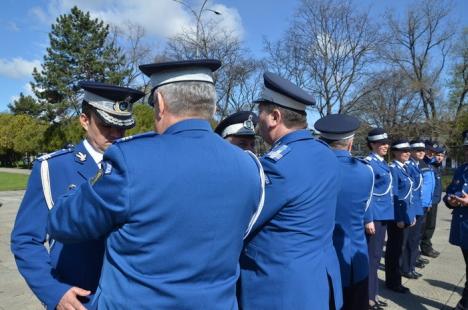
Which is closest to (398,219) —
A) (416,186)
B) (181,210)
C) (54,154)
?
(416,186)

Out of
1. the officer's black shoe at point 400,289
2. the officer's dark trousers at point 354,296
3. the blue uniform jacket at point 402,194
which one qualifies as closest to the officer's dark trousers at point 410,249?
the blue uniform jacket at point 402,194

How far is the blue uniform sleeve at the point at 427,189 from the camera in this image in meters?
7.38

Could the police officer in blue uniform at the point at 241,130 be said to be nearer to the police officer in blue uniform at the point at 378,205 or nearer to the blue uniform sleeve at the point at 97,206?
the police officer in blue uniform at the point at 378,205

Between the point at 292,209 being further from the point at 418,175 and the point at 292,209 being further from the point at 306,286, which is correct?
the point at 418,175

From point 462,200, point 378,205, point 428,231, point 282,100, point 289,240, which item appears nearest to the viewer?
point 289,240

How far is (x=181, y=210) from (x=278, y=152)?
0.96 metres

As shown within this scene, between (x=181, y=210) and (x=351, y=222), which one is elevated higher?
(x=181, y=210)

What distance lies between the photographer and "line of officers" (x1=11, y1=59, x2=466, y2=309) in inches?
58.1

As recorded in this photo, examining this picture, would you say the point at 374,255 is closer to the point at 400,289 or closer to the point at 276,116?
the point at 400,289

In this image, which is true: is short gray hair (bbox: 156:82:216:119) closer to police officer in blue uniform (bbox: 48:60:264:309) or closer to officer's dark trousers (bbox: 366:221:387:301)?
police officer in blue uniform (bbox: 48:60:264:309)

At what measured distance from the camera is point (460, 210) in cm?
491

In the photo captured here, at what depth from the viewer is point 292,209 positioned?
2236 mm

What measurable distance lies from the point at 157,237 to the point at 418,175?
6279mm

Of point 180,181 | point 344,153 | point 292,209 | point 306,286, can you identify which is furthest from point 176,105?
point 344,153
